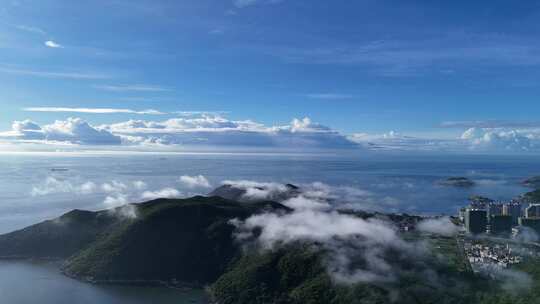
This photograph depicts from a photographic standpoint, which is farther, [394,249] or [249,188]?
[249,188]

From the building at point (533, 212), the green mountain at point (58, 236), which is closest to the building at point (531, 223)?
the building at point (533, 212)

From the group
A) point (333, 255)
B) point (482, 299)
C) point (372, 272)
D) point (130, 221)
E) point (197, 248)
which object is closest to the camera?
point (482, 299)

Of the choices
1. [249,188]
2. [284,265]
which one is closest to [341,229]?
[284,265]

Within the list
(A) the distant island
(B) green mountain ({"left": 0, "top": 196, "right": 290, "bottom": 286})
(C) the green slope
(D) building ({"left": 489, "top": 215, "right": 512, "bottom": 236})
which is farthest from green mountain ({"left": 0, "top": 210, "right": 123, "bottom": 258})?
(D) building ({"left": 489, "top": 215, "right": 512, "bottom": 236})

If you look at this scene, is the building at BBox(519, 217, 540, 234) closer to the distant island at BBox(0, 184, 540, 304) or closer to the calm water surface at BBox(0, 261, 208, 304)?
the distant island at BBox(0, 184, 540, 304)

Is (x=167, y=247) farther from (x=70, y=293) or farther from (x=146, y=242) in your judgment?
(x=70, y=293)

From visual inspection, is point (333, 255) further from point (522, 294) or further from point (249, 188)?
point (249, 188)

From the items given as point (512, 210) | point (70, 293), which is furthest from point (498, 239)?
point (70, 293)
